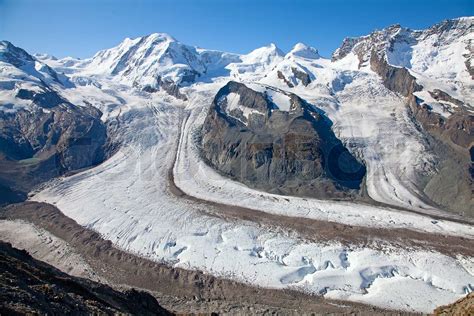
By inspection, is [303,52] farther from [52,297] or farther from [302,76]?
[52,297]

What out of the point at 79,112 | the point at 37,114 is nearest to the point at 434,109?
the point at 79,112

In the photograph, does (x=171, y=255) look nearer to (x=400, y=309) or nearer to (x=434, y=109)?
(x=400, y=309)

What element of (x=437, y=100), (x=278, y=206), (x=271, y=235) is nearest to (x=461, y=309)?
(x=271, y=235)

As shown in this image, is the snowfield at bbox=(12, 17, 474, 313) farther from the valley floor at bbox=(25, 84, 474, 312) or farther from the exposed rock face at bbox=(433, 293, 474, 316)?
the exposed rock face at bbox=(433, 293, 474, 316)

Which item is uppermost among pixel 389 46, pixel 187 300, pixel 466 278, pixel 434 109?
pixel 389 46

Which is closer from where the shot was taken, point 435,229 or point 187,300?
point 187,300

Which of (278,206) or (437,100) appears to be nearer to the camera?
(278,206)

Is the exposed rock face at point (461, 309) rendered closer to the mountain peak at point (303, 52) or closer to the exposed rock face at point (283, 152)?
the exposed rock face at point (283, 152)
